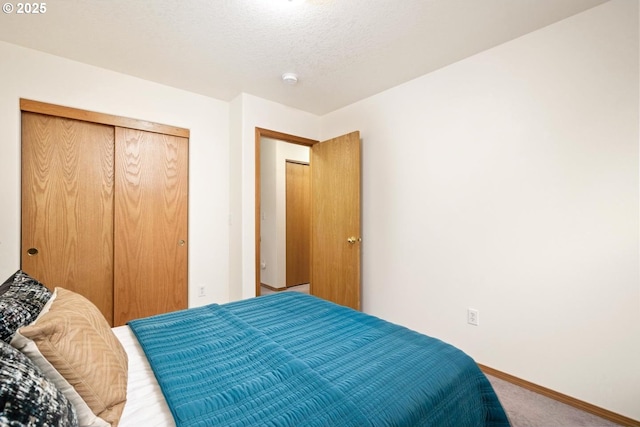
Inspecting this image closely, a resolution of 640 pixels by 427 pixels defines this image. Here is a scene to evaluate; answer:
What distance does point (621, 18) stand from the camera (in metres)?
1.70

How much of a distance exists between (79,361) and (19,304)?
0.40 meters

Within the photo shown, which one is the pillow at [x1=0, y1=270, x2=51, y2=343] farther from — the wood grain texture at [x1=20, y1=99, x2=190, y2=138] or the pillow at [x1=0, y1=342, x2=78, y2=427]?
the wood grain texture at [x1=20, y1=99, x2=190, y2=138]

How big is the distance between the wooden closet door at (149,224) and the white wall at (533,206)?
2.20 m

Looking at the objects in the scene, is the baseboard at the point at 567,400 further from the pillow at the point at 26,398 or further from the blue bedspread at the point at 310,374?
the pillow at the point at 26,398

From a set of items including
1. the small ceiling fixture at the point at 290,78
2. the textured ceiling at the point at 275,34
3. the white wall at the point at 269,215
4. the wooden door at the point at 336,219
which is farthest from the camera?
the white wall at the point at 269,215

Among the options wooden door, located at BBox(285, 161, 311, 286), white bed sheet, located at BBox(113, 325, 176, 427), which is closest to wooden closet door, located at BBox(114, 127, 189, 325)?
white bed sheet, located at BBox(113, 325, 176, 427)

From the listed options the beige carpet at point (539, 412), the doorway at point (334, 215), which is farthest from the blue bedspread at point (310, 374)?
the doorway at point (334, 215)

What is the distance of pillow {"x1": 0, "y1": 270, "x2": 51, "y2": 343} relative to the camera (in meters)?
0.92

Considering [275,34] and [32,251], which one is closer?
[275,34]

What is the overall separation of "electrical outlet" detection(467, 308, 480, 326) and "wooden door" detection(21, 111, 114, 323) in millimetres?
3142

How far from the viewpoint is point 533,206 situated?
2.04m

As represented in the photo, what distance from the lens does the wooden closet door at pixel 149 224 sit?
2676 millimetres

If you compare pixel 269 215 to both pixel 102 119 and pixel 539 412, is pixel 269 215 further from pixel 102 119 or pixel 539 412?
pixel 539 412

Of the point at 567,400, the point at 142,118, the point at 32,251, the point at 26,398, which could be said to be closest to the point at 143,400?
the point at 26,398
